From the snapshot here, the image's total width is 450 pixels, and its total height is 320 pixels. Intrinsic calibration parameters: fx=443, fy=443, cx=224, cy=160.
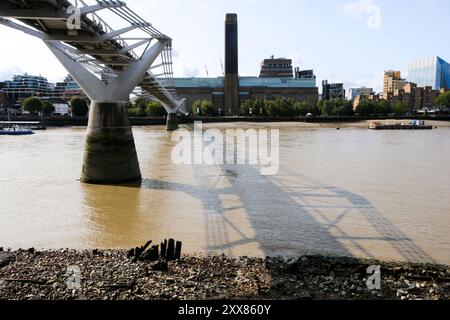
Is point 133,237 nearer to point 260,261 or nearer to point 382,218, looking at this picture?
point 260,261

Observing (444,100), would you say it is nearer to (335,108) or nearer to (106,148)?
(335,108)

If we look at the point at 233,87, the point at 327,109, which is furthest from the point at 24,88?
the point at 327,109

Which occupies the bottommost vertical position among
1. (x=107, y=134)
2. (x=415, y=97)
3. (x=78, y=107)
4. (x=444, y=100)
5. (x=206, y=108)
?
(x=107, y=134)

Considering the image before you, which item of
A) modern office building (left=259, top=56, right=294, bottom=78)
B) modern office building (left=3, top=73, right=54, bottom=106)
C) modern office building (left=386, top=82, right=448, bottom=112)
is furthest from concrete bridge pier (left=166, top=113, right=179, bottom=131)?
modern office building (left=3, top=73, right=54, bottom=106)

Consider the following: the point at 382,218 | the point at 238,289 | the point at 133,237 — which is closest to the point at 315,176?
the point at 382,218

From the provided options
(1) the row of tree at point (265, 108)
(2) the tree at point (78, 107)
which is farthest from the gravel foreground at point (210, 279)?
(2) the tree at point (78, 107)

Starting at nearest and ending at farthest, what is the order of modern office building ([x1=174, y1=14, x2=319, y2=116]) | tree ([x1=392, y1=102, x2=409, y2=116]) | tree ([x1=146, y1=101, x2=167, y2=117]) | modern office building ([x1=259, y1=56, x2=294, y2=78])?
tree ([x1=146, y1=101, x2=167, y2=117]) < tree ([x1=392, y1=102, x2=409, y2=116]) < modern office building ([x1=174, y1=14, x2=319, y2=116]) < modern office building ([x1=259, y1=56, x2=294, y2=78])

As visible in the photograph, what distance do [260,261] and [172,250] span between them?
1.75 metres

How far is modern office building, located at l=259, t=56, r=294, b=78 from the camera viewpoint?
14450cm

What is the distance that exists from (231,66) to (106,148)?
350 ft

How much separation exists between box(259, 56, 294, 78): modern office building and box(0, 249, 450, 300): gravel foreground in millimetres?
139308

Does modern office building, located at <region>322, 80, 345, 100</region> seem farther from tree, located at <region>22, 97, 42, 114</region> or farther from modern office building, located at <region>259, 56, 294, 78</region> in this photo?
tree, located at <region>22, 97, 42, 114</region>

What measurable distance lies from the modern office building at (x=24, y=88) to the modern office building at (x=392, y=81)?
438ft

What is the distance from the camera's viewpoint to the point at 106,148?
19.0 meters
